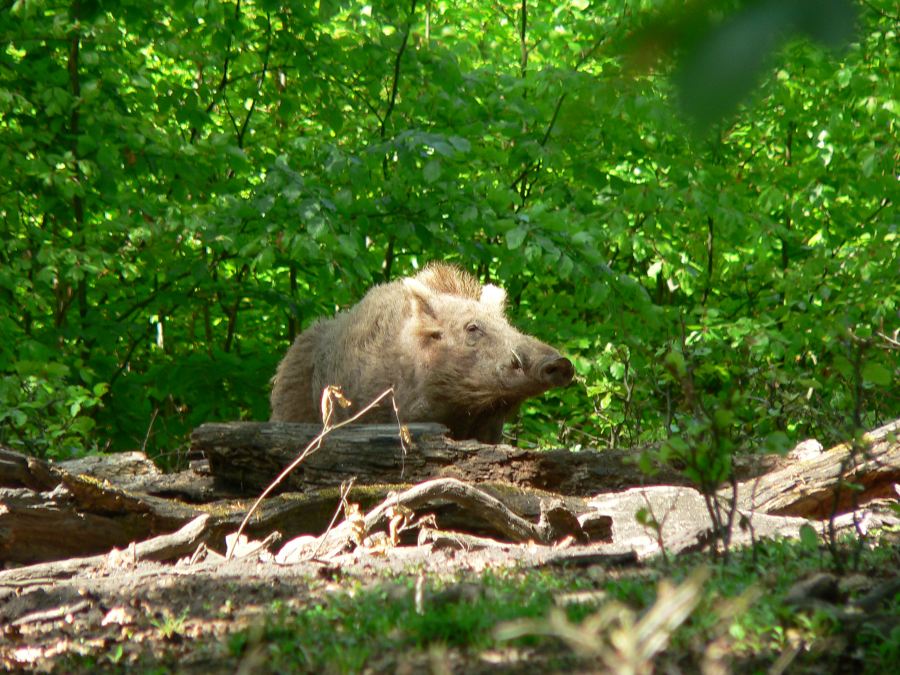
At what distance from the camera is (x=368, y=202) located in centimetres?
1027

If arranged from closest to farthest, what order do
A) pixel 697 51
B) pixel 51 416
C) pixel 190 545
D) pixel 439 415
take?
1. pixel 697 51
2. pixel 190 545
3. pixel 439 415
4. pixel 51 416

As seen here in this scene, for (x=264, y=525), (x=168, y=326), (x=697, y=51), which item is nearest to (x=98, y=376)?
(x=168, y=326)

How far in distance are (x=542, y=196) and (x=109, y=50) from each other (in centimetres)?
493

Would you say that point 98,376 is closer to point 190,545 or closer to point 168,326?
point 168,326

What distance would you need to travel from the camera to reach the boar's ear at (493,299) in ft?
29.5

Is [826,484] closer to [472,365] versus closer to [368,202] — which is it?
[472,365]

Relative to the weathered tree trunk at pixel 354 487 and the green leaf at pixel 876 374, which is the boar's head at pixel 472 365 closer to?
the weathered tree trunk at pixel 354 487

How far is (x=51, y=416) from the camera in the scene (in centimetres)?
943

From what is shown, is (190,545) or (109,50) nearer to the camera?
(190,545)

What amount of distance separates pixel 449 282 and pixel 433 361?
1.09 m

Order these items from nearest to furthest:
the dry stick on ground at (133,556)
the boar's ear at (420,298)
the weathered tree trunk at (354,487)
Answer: the dry stick on ground at (133,556)
the weathered tree trunk at (354,487)
the boar's ear at (420,298)

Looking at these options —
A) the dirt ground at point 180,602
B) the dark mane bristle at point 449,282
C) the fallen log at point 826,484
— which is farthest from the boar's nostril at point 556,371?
the dirt ground at point 180,602

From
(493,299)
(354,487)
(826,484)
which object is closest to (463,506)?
(354,487)

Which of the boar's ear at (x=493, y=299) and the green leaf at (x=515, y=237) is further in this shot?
the boar's ear at (x=493, y=299)
